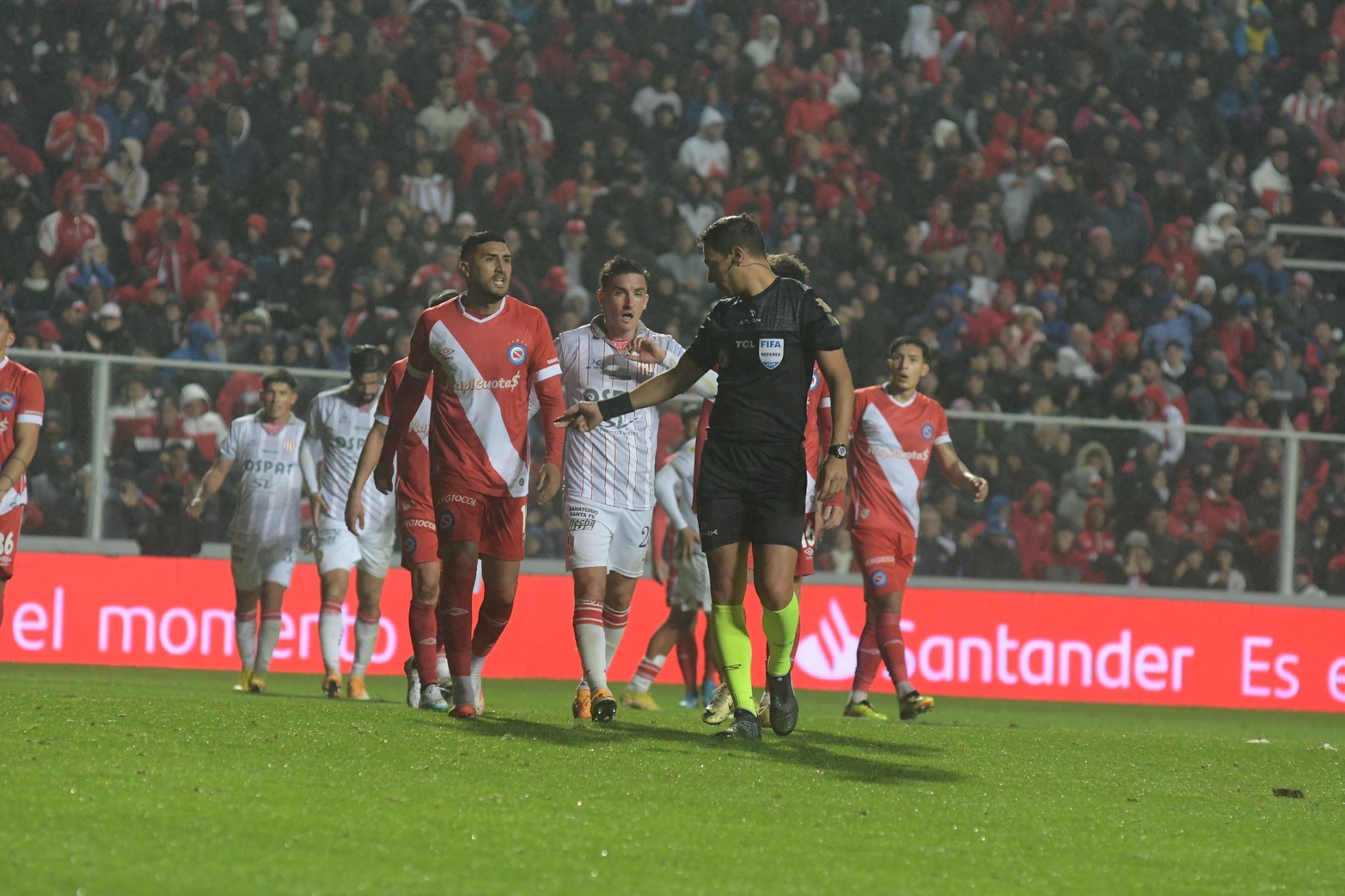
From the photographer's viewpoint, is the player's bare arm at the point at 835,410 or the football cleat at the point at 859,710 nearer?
the player's bare arm at the point at 835,410

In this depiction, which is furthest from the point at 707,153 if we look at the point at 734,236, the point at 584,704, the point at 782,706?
the point at 782,706

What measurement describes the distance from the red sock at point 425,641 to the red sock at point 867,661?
296 centimetres

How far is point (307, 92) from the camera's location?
20297mm

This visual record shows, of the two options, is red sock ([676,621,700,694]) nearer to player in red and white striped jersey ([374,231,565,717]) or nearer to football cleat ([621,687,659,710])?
football cleat ([621,687,659,710])

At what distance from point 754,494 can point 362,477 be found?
89.5 inches

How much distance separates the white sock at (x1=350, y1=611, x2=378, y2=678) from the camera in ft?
37.5

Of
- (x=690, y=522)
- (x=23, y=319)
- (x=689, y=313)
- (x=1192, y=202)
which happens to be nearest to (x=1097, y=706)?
(x=690, y=522)

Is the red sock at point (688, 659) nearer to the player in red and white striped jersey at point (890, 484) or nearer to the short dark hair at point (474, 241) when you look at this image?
the player in red and white striped jersey at point (890, 484)

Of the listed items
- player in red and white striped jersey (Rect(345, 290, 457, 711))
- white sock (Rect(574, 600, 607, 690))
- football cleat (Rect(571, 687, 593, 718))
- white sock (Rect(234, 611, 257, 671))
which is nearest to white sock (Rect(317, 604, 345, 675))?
white sock (Rect(234, 611, 257, 671))

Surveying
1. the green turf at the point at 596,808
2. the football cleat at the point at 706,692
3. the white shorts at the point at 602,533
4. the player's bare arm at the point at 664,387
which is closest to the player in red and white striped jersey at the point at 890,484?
the football cleat at the point at 706,692

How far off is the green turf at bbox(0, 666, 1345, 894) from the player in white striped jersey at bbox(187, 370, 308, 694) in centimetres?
307

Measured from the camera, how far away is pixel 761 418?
7.16m

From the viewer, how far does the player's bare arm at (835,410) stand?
7121 millimetres

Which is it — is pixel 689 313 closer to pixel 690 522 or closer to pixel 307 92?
pixel 307 92
